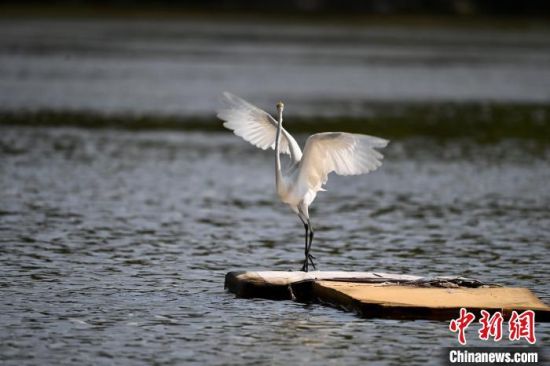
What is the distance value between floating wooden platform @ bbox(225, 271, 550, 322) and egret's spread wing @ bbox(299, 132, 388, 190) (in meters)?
0.98

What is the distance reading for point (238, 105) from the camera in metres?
14.7

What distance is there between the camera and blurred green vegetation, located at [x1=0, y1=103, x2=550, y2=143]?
32.5 meters

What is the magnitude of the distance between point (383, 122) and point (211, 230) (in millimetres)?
16898

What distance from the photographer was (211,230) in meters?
18.6

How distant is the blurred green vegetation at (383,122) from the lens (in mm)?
32500

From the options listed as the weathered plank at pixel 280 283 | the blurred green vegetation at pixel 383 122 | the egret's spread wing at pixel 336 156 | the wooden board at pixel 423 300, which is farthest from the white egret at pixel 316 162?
the blurred green vegetation at pixel 383 122

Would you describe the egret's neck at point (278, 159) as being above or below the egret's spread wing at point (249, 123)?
below

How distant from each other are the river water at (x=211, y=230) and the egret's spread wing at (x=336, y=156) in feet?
4.65

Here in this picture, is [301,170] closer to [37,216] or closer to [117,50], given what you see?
[37,216]

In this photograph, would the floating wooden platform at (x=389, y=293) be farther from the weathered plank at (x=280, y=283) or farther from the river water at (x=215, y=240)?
the river water at (x=215, y=240)

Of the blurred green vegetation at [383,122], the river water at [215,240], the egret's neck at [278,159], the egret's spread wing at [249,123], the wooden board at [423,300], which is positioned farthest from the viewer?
the blurred green vegetation at [383,122]

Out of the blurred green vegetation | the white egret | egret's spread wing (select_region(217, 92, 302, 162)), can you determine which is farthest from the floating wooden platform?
the blurred green vegetation

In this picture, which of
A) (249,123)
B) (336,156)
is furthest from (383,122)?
(336,156)

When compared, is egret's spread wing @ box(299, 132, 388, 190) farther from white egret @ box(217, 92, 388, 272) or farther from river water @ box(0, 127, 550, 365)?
river water @ box(0, 127, 550, 365)
